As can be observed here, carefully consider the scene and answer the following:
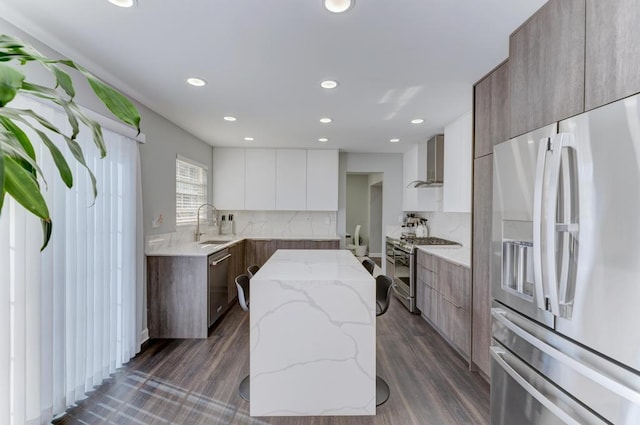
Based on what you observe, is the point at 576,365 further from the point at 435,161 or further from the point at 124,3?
the point at 435,161

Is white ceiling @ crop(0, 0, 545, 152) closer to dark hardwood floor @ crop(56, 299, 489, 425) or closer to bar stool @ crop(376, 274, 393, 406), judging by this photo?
bar stool @ crop(376, 274, 393, 406)

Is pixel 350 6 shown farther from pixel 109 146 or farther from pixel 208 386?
pixel 208 386

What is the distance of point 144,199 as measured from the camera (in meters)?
3.07

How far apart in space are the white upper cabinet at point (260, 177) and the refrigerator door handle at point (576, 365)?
4064mm

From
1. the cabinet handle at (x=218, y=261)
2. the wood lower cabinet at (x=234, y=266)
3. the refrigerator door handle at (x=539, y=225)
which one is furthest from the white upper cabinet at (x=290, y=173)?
the refrigerator door handle at (x=539, y=225)

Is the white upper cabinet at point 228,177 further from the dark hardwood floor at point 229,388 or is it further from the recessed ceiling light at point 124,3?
the recessed ceiling light at point 124,3

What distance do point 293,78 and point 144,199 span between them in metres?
1.95

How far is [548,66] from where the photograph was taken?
1432 millimetres

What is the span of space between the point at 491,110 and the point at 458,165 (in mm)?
1083

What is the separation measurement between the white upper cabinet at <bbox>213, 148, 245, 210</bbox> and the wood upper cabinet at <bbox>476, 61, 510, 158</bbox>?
147 inches

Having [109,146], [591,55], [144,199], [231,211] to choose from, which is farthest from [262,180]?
[591,55]

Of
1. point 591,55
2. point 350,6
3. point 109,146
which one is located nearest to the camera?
point 591,55

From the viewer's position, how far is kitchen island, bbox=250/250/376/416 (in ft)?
6.35

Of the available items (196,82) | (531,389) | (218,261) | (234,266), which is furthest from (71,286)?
(531,389)
